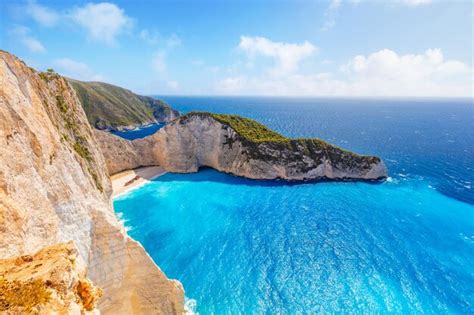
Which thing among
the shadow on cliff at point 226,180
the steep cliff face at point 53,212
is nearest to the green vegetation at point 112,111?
the shadow on cliff at point 226,180

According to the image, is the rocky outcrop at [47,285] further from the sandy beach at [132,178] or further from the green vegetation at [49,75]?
the sandy beach at [132,178]

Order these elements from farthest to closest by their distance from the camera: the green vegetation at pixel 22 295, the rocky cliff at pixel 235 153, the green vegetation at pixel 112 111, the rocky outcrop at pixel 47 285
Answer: the green vegetation at pixel 112 111 → the rocky cliff at pixel 235 153 → the rocky outcrop at pixel 47 285 → the green vegetation at pixel 22 295

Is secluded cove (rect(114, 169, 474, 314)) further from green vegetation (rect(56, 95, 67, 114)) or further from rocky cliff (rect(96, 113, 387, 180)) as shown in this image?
green vegetation (rect(56, 95, 67, 114))

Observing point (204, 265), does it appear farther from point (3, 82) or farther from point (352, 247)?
point (3, 82)

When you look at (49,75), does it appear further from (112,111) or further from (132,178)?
(112,111)

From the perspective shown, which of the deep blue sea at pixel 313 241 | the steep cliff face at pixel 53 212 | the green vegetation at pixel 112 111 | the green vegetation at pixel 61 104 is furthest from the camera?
the green vegetation at pixel 112 111
